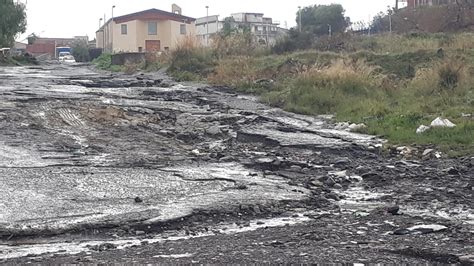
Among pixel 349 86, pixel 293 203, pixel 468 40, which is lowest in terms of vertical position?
pixel 293 203

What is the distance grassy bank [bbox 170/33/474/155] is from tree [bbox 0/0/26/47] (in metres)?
24.3

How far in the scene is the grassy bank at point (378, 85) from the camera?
10.6m

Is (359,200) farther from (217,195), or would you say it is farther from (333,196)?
(217,195)

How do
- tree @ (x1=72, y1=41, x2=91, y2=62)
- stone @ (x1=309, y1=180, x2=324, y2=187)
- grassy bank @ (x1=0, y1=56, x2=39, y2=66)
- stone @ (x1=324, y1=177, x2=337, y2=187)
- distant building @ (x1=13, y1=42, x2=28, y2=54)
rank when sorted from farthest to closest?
tree @ (x1=72, y1=41, x2=91, y2=62), distant building @ (x1=13, y1=42, x2=28, y2=54), grassy bank @ (x1=0, y1=56, x2=39, y2=66), stone @ (x1=324, y1=177, x2=337, y2=187), stone @ (x1=309, y1=180, x2=324, y2=187)

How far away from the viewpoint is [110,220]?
196 inches

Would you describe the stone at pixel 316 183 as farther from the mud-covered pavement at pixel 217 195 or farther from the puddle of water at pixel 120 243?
the puddle of water at pixel 120 243

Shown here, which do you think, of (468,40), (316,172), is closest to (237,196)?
(316,172)

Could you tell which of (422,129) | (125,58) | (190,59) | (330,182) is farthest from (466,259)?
(125,58)

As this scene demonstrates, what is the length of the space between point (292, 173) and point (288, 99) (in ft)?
26.8

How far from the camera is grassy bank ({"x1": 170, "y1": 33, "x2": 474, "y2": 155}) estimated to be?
1055 cm

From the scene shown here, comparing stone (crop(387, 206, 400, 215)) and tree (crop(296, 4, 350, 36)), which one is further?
tree (crop(296, 4, 350, 36))

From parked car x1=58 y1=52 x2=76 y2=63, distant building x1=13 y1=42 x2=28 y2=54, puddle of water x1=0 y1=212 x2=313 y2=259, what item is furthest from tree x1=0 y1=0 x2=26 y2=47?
puddle of water x1=0 y1=212 x2=313 y2=259

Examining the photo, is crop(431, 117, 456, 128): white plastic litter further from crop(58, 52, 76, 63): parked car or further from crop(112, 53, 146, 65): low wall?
crop(58, 52, 76, 63): parked car

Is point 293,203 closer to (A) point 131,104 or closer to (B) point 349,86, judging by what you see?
(A) point 131,104
